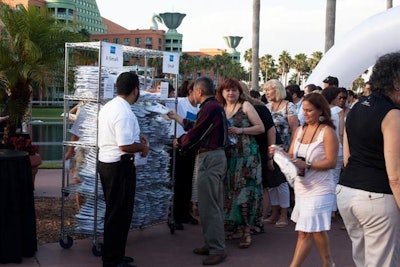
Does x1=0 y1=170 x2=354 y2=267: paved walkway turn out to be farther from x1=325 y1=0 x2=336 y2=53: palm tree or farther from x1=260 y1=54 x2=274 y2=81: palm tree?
x1=260 y1=54 x2=274 y2=81: palm tree

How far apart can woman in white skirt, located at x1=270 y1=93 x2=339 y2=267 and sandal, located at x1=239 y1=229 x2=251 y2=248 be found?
166 centimetres

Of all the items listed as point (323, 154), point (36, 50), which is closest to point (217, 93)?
point (323, 154)

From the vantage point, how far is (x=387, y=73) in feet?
12.5

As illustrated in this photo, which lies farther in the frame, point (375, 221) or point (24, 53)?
point (24, 53)

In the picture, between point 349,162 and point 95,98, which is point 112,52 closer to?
point 95,98

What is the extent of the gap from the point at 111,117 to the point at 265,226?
3413mm

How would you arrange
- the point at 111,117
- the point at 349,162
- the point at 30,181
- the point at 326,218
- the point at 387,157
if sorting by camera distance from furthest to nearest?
the point at 30,181 < the point at 111,117 < the point at 326,218 < the point at 349,162 < the point at 387,157

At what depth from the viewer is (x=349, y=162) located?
4.05 metres

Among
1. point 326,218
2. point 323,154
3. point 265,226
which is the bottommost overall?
point 265,226

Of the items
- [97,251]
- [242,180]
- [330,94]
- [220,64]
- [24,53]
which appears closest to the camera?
[97,251]

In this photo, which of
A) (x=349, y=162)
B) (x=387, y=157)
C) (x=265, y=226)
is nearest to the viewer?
(x=387, y=157)

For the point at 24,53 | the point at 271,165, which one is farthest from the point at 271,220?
the point at 24,53

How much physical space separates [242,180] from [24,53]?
3.77m

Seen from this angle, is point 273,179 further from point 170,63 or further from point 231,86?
point 170,63
